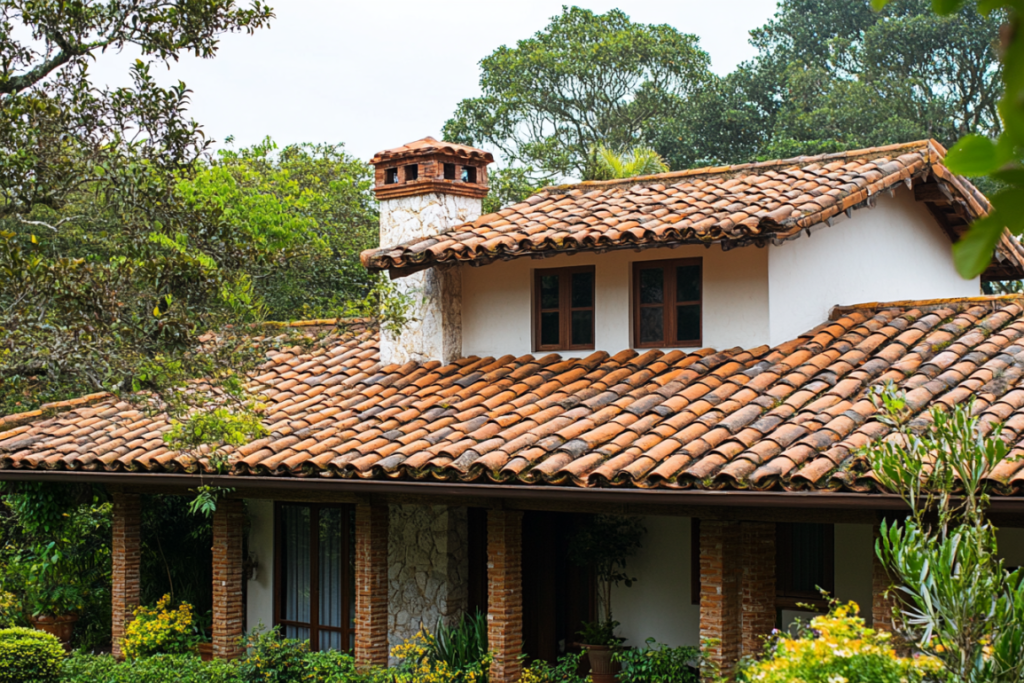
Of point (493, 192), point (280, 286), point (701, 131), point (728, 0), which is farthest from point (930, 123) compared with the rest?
point (280, 286)

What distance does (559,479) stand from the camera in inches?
355

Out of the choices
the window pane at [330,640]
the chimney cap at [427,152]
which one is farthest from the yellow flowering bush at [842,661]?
the chimney cap at [427,152]

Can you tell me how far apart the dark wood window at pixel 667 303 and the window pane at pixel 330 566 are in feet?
14.4

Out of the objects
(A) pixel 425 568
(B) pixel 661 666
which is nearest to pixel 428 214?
(A) pixel 425 568

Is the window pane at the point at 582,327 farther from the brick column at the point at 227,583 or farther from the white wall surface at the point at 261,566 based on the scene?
the white wall surface at the point at 261,566

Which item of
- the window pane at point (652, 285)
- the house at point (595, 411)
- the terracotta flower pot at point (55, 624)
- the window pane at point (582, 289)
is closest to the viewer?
the house at point (595, 411)

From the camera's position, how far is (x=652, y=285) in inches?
481

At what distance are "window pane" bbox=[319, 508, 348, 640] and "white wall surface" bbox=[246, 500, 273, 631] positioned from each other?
101 cm

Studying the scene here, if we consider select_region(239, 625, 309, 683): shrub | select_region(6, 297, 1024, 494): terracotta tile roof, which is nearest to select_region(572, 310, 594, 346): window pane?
select_region(6, 297, 1024, 494): terracotta tile roof

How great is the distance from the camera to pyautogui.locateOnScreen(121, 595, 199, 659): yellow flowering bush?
12641 mm

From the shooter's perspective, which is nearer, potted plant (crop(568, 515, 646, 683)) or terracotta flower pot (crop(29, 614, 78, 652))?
potted plant (crop(568, 515, 646, 683))

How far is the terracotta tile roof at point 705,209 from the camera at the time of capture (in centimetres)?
1093

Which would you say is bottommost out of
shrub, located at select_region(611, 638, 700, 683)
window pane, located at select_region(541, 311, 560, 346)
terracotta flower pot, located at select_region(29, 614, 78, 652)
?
terracotta flower pot, located at select_region(29, 614, 78, 652)

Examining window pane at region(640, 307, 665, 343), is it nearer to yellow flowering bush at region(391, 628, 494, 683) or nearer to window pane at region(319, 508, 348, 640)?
yellow flowering bush at region(391, 628, 494, 683)
